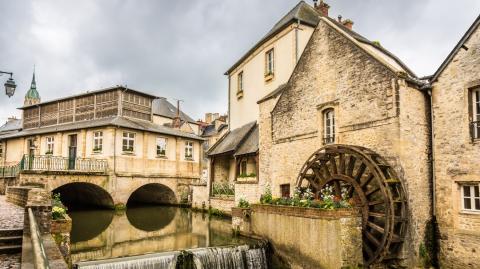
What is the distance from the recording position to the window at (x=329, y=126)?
42.0 feet

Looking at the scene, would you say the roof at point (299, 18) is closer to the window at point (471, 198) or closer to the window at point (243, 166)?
the window at point (243, 166)

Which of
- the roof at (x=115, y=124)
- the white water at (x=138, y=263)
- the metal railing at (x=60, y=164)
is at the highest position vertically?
the roof at (x=115, y=124)

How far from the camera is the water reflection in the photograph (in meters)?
11.9

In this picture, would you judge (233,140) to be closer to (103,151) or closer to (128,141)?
(128,141)

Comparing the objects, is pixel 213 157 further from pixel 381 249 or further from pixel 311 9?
pixel 381 249

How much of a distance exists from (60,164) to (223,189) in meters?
9.72

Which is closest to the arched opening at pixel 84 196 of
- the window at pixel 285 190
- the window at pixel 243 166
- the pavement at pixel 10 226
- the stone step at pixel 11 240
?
the window at pixel 243 166

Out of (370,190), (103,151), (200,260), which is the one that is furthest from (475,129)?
(103,151)

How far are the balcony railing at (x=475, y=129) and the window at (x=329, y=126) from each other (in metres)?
4.19

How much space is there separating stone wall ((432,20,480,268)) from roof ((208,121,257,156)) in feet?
35.6

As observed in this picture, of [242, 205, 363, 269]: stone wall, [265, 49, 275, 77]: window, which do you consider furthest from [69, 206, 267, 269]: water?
[265, 49, 275, 77]: window

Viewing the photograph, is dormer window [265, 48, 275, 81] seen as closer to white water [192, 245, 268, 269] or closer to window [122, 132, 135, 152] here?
window [122, 132, 135, 152]

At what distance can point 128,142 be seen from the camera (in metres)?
24.1

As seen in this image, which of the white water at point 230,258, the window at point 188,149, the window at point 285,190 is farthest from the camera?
the window at point 188,149
